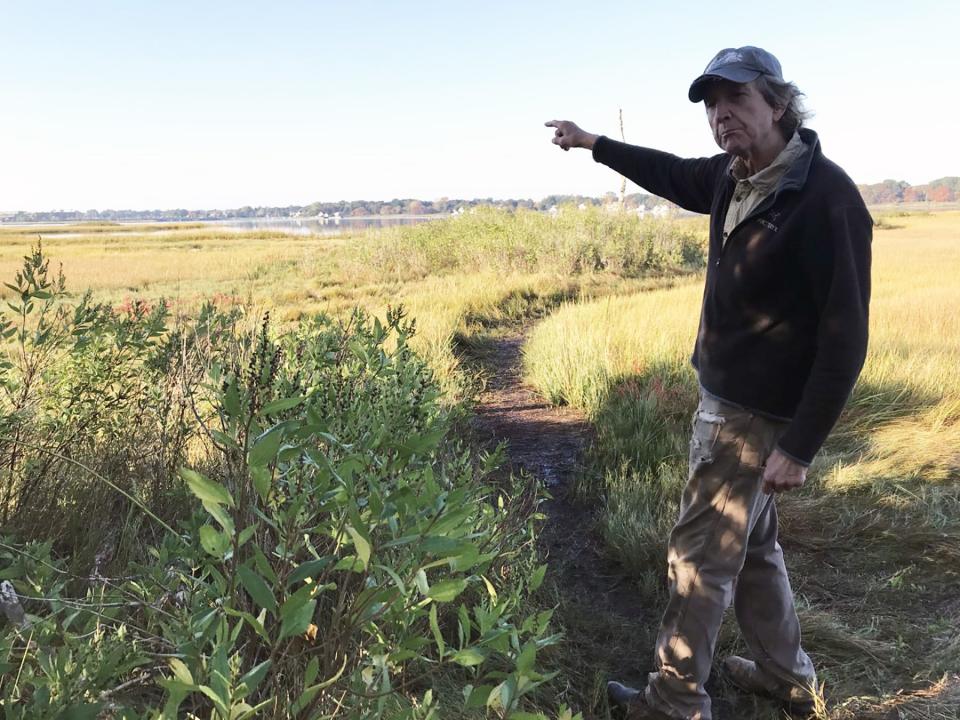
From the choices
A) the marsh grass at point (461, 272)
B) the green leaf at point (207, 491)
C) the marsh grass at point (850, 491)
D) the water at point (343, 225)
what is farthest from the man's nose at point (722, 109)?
the water at point (343, 225)

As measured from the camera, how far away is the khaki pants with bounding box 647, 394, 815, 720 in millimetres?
2068

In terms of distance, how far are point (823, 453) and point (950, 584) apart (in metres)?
1.51

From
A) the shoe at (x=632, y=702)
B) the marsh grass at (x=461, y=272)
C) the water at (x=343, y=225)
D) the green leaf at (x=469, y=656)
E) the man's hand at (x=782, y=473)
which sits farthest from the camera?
the water at (x=343, y=225)

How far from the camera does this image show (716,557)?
83.3 inches

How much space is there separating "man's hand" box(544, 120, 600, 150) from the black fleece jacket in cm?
82

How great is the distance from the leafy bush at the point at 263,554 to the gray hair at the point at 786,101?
133 cm

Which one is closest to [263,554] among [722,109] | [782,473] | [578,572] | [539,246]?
[782,473]

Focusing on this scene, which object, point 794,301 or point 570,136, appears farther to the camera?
point 570,136

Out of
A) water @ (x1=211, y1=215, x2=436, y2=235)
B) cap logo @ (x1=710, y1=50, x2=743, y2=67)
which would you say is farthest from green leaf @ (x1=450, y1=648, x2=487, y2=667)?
water @ (x1=211, y1=215, x2=436, y2=235)

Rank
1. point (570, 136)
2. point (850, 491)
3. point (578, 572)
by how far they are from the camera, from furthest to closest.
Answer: point (850, 491)
point (578, 572)
point (570, 136)

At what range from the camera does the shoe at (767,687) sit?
2.33 meters

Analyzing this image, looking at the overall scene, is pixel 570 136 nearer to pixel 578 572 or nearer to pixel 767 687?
pixel 578 572

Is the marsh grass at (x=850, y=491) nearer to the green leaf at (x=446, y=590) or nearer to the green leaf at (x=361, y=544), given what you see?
the green leaf at (x=446, y=590)

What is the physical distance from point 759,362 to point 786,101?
77 centimetres
